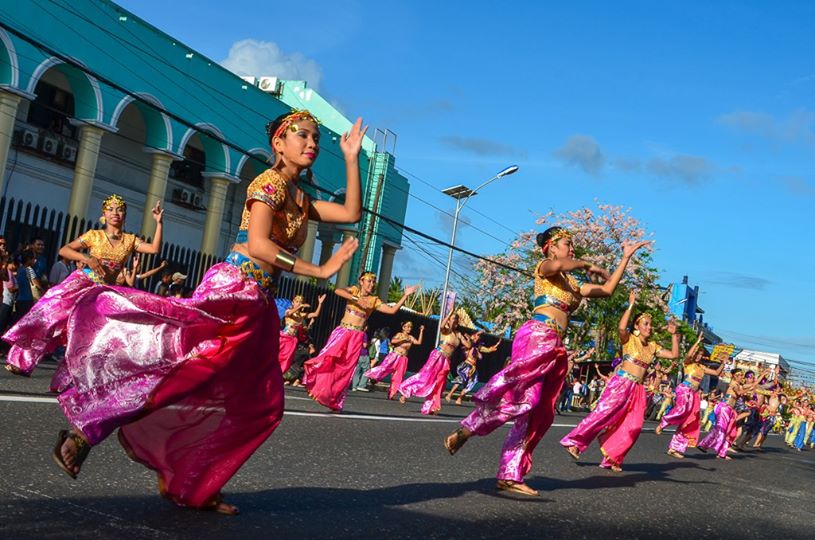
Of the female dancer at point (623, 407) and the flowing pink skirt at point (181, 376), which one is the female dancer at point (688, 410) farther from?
the flowing pink skirt at point (181, 376)

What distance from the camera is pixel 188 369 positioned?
4.26m

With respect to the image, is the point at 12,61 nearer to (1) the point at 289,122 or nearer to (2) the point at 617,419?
(2) the point at 617,419

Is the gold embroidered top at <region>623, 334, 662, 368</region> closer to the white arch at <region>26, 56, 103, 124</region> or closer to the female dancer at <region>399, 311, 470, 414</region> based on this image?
the female dancer at <region>399, 311, 470, 414</region>

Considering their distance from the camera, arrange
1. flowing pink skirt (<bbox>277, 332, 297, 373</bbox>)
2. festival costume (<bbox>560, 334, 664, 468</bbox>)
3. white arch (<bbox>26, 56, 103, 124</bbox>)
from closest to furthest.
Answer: festival costume (<bbox>560, 334, 664, 468</bbox>), flowing pink skirt (<bbox>277, 332, 297, 373</bbox>), white arch (<bbox>26, 56, 103, 124</bbox>)

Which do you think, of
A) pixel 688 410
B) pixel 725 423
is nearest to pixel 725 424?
pixel 725 423

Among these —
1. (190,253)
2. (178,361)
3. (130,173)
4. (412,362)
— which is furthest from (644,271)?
(178,361)

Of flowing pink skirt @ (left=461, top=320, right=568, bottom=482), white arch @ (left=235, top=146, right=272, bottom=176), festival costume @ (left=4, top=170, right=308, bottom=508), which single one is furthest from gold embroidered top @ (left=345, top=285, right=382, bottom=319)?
white arch @ (left=235, top=146, right=272, bottom=176)

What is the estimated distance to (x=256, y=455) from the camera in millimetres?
6727

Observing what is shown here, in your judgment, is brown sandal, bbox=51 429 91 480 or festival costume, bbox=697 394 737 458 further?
festival costume, bbox=697 394 737 458

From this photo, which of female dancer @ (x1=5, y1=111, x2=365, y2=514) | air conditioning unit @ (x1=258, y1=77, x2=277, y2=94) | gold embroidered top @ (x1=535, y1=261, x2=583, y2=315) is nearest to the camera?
female dancer @ (x1=5, y1=111, x2=365, y2=514)

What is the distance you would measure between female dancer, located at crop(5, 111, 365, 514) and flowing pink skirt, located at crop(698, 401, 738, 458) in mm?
→ 13521

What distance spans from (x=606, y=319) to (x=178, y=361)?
37.6 m

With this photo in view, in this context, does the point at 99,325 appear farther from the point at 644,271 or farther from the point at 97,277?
the point at 644,271

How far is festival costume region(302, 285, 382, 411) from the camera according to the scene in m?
12.6
